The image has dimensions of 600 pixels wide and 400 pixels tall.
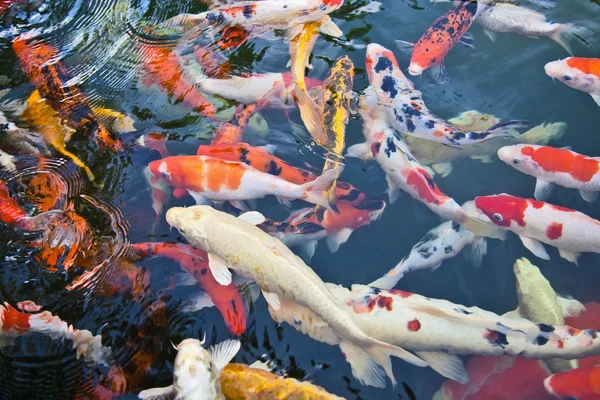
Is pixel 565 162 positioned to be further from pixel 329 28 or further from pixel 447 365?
pixel 329 28

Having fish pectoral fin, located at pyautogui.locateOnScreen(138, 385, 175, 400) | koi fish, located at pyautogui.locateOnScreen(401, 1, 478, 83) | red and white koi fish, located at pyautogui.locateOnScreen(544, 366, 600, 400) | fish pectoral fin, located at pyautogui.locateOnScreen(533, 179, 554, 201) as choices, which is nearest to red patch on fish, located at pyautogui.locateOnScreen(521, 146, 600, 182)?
fish pectoral fin, located at pyautogui.locateOnScreen(533, 179, 554, 201)

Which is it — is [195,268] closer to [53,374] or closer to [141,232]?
[141,232]

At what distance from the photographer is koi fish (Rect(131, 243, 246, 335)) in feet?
10.3

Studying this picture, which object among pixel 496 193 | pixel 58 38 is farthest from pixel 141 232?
pixel 496 193

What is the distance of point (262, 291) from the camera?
3.14m

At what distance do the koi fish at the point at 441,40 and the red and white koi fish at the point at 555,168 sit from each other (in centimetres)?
104

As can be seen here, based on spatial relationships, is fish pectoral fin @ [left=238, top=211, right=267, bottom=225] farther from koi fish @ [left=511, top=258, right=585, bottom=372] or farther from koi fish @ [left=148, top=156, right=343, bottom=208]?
koi fish @ [left=511, top=258, right=585, bottom=372]

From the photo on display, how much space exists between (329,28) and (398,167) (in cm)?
167

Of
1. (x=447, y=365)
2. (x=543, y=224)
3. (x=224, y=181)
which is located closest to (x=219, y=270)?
(x=224, y=181)

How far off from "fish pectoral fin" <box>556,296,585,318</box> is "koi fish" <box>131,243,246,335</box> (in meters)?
2.08

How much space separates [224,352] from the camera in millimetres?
2896

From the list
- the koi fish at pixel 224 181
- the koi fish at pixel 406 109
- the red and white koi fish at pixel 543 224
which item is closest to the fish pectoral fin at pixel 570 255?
the red and white koi fish at pixel 543 224

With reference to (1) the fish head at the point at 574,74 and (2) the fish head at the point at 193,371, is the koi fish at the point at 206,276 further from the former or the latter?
(1) the fish head at the point at 574,74

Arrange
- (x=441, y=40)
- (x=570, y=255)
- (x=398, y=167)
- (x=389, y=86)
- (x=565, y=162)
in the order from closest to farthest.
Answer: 1. (x=570, y=255)
2. (x=565, y=162)
3. (x=398, y=167)
4. (x=389, y=86)
5. (x=441, y=40)
